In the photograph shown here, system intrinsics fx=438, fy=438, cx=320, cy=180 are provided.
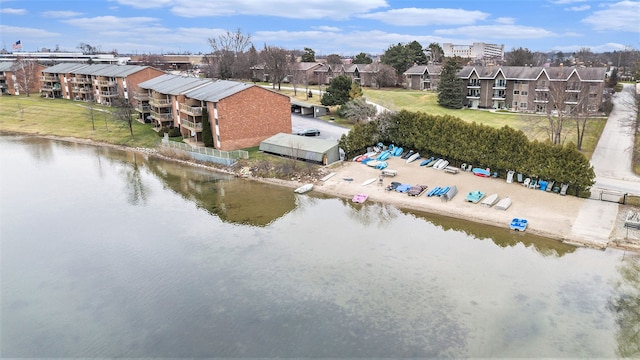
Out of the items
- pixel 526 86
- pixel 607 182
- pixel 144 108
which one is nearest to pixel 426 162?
pixel 607 182

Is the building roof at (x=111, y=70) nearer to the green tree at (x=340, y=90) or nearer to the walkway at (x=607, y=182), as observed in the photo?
the green tree at (x=340, y=90)

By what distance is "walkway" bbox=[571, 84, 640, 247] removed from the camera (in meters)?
30.1

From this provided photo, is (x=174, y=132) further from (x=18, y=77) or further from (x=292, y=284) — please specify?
(x=18, y=77)

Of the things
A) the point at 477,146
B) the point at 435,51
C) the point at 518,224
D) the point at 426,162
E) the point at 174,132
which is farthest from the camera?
the point at 435,51

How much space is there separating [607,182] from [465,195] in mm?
12746

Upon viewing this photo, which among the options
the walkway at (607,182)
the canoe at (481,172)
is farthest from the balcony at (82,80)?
the walkway at (607,182)

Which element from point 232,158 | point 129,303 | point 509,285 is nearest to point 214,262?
point 129,303

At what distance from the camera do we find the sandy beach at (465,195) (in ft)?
106

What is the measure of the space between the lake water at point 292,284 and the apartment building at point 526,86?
45.7m

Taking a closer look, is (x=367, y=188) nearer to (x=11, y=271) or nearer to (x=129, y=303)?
(x=129, y=303)

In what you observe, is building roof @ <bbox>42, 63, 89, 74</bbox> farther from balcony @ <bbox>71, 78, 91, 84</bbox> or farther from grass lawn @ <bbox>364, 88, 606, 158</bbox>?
grass lawn @ <bbox>364, 88, 606, 158</bbox>

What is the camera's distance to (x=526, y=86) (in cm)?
7244

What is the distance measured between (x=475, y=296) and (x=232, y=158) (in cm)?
3147

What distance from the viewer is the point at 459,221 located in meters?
33.3
